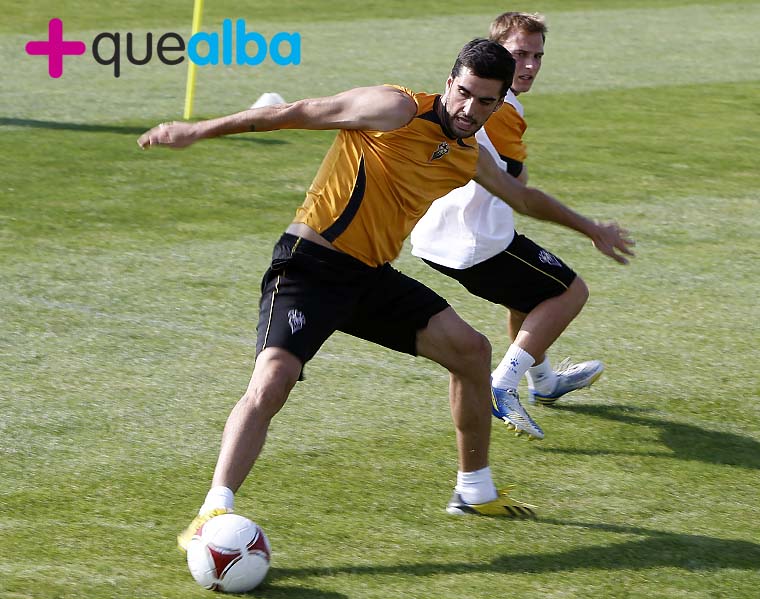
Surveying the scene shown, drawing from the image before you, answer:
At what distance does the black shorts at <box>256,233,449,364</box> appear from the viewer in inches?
221

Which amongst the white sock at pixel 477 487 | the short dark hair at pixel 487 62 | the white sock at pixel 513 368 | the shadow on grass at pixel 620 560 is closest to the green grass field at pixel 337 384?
the shadow on grass at pixel 620 560

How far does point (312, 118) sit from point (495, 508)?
1.88 m

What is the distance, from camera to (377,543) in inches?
→ 227

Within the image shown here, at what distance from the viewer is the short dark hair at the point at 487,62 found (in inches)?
224

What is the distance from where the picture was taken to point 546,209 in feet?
21.2

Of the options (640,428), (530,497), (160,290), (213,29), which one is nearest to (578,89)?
(213,29)

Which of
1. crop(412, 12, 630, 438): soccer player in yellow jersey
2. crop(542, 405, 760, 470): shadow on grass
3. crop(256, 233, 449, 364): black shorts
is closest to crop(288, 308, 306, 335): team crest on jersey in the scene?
crop(256, 233, 449, 364): black shorts

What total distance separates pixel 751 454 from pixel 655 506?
98 centimetres

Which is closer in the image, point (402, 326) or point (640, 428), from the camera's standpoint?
point (402, 326)

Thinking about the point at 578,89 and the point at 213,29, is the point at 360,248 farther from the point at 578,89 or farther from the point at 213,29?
the point at 213,29

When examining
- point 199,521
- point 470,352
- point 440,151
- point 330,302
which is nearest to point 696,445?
point 470,352

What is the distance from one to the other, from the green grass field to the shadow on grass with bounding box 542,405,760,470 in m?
0.02

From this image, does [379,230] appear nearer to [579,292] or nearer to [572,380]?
[579,292]

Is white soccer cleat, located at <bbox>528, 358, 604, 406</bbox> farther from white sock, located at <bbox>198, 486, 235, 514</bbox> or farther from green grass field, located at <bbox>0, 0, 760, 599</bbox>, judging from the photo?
white sock, located at <bbox>198, 486, 235, 514</bbox>
